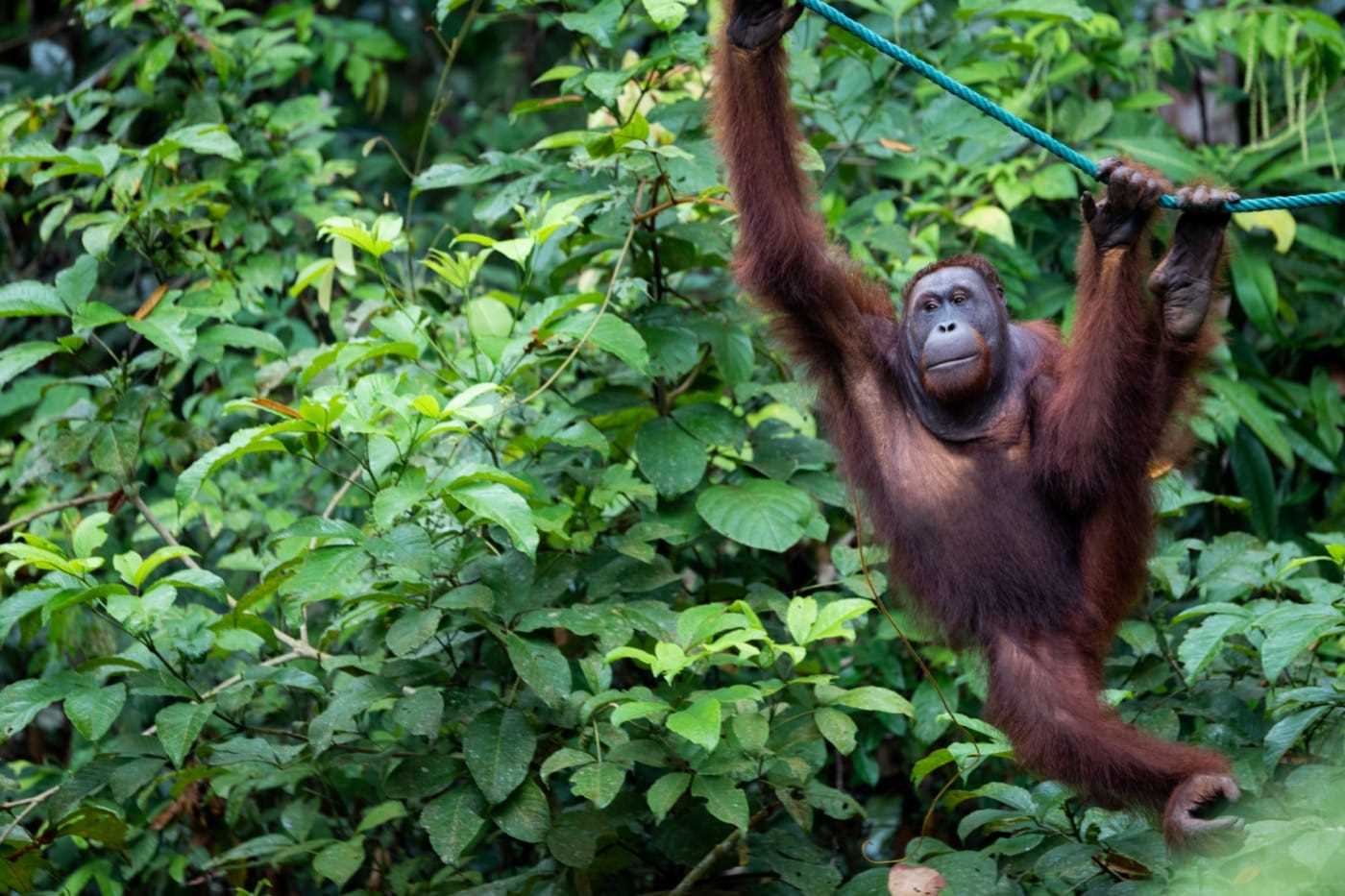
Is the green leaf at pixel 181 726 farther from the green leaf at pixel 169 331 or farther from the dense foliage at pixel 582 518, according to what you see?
the green leaf at pixel 169 331

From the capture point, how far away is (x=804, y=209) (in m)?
3.81

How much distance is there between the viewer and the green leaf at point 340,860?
3.70 metres

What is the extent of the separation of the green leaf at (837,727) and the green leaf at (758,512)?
0.46 metres

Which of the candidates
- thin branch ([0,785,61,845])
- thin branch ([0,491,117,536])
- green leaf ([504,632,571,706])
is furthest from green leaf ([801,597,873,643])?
thin branch ([0,491,117,536])

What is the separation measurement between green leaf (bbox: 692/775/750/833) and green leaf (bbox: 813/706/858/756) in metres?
0.24

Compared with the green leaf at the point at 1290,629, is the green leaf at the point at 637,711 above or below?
below

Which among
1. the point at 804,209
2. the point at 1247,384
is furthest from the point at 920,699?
the point at 1247,384

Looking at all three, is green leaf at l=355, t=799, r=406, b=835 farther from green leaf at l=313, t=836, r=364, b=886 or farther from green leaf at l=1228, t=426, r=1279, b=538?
green leaf at l=1228, t=426, r=1279, b=538

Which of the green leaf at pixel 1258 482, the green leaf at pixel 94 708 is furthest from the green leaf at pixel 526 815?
the green leaf at pixel 1258 482

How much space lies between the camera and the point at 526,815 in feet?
11.5

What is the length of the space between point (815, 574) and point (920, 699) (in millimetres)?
642

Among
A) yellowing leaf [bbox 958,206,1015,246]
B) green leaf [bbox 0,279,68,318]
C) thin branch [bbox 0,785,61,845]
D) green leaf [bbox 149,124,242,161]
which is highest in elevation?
green leaf [bbox 149,124,242,161]

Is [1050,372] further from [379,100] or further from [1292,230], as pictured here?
[379,100]

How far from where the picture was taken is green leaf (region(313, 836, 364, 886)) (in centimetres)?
370
